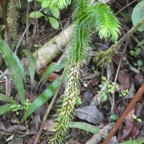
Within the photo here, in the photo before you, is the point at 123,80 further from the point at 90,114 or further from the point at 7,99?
the point at 7,99

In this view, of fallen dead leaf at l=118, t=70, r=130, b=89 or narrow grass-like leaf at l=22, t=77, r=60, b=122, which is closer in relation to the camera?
narrow grass-like leaf at l=22, t=77, r=60, b=122

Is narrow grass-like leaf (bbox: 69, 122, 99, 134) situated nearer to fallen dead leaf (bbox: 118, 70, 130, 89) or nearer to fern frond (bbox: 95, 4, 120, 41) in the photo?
fallen dead leaf (bbox: 118, 70, 130, 89)

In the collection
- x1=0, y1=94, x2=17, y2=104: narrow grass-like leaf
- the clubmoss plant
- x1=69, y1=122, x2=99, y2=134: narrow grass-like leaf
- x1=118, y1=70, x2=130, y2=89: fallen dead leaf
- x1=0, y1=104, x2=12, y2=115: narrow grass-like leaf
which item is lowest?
x1=69, y1=122, x2=99, y2=134: narrow grass-like leaf

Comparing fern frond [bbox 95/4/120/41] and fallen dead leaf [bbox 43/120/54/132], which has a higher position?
fern frond [bbox 95/4/120/41]

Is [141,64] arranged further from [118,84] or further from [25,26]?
[25,26]

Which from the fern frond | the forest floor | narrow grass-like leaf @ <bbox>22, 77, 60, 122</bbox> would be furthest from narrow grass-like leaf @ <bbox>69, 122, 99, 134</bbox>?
the fern frond

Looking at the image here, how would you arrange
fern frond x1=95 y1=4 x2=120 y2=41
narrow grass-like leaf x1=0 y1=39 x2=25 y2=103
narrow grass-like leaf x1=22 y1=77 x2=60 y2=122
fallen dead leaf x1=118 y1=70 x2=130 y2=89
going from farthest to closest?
fallen dead leaf x1=118 y1=70 x2=130 y2=89 → narrow grass-like leaf x1=0 y1=39 x2=25 y2=103 → narrow grass-like leaf x1=22 y1=77 x2=60 y2=122 → fern frond x1=95 y1=4 x2=120 y2=41

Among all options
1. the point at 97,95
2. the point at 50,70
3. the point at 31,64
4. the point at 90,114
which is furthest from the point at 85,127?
the point at 31,64

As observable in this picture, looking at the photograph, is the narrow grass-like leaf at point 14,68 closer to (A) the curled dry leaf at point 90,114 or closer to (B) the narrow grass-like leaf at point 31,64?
(B) the narrow grass-like leaf at point 31,64
